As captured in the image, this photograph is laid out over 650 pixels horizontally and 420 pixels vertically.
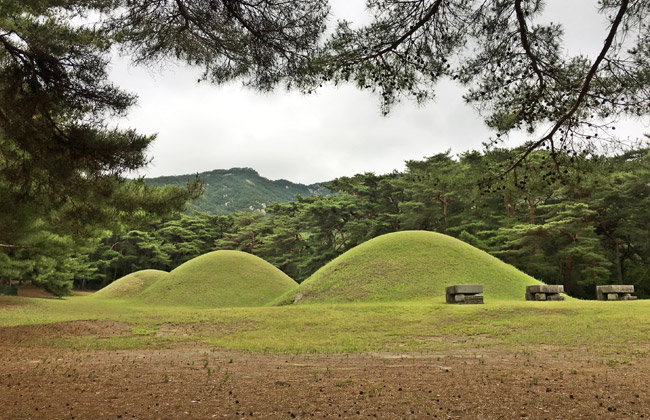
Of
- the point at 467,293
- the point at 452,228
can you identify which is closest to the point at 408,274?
the point at 467,293

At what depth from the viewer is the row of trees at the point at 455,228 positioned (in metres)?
24.0

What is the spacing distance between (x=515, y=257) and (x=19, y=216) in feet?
82.6

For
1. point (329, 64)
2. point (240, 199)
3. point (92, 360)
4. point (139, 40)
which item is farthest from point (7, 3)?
point (240, 199)

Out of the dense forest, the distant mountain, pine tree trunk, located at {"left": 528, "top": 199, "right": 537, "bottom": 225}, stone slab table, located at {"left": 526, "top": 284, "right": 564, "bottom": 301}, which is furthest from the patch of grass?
the distant mountain

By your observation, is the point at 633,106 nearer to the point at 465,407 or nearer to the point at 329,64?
the point at 329,64

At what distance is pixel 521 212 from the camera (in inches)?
1142

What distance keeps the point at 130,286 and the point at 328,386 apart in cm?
3066

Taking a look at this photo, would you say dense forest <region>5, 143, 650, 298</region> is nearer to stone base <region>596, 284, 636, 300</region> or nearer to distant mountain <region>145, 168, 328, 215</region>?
stone base <region>596, 284, 636, 300</region>

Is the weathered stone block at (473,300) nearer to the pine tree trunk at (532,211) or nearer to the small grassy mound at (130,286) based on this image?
the pine tree trunk at (532,211)

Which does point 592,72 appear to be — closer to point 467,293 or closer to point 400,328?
point 400,328

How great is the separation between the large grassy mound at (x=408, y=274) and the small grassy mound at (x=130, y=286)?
641 inches

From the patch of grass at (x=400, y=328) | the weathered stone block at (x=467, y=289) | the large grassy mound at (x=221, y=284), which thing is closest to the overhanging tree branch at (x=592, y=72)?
the patch of grass at (x=400, y=328)

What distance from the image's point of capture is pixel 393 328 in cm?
1100

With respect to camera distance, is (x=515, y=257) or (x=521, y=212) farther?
(x=521, y=212)
